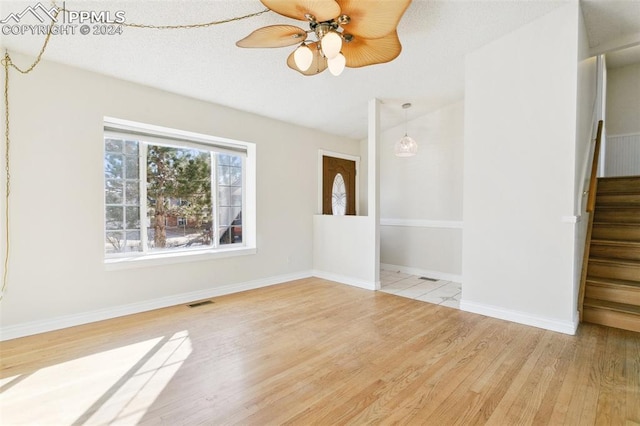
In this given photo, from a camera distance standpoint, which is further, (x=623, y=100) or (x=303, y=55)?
(x=623, y=100)

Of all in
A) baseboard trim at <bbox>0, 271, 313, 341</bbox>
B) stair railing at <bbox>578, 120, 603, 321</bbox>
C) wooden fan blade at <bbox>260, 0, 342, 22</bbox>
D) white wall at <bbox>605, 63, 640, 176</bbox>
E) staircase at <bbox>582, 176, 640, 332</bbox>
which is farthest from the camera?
white wall at <bbox>605, 63, 640, 176</bbox>

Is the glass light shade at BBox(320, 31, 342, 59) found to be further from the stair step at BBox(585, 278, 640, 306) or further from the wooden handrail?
the stair step at BBox(585, 278, 640, 306)

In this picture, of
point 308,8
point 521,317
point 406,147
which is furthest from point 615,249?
point 308,8

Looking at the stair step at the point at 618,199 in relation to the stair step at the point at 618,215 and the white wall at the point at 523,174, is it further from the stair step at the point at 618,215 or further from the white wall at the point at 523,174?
the white wall at the point at 523,174

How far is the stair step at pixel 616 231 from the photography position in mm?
3602

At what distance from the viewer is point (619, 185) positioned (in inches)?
177

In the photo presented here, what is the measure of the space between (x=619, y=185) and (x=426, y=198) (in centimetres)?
266

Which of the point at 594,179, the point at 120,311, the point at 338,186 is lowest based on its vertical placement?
the point at 120,311

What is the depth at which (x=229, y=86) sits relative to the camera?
3.62 meters

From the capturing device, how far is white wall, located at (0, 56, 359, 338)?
272cm

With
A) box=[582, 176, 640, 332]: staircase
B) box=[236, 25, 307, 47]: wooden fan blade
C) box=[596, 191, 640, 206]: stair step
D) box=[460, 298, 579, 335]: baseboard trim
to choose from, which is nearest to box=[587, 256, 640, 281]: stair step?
box=[582, 176, 640, 332]: staircase

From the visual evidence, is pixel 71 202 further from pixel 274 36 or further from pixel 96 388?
pixel 274 36

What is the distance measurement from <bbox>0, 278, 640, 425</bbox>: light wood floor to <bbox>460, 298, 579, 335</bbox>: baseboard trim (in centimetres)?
9

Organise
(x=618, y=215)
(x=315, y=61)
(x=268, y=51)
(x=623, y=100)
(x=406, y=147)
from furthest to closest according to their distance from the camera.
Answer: (x=623, y=100)
(x=406, y=147)
(x=618, y=215)
(x=268, y=51)
(x=315, y=61)
